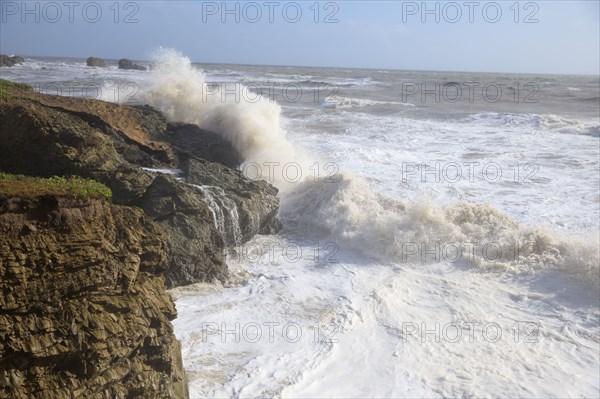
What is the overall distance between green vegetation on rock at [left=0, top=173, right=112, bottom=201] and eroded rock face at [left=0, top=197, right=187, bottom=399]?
0.08 m

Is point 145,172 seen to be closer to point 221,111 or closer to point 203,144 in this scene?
point 203,144

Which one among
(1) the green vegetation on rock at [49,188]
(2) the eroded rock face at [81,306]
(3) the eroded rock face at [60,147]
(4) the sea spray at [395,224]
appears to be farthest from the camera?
(4) the sea spray at [395,224]

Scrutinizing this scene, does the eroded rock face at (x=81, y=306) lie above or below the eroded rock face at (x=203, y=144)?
below

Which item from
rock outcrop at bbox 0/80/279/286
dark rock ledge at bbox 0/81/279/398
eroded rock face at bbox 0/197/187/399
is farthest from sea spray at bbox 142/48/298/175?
eroded rock face at bbox 0/197/187/399

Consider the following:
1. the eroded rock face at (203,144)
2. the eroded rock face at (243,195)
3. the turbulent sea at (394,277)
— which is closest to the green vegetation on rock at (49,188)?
the turbulent sea at (394,277)

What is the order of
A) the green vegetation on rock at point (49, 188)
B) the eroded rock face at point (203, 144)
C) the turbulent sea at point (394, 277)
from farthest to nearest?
the eroded rock face at point (203, 144) < the turbulent sea at point (394, 277) < the green vegetation on rock at point (49, 188)

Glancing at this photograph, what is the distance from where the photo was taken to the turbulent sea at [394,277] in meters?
5.37

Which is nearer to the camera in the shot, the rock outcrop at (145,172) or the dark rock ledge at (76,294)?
the dark rock ledge at (76,294)

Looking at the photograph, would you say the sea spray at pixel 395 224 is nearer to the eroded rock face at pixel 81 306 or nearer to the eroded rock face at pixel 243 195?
the eroded rock face at pixel 243 195

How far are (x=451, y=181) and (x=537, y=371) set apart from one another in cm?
788

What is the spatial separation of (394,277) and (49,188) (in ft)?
Answer: 17.0

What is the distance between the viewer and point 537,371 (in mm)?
5504

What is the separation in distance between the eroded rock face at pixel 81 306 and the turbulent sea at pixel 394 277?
0.99m

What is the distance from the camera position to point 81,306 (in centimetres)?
371
